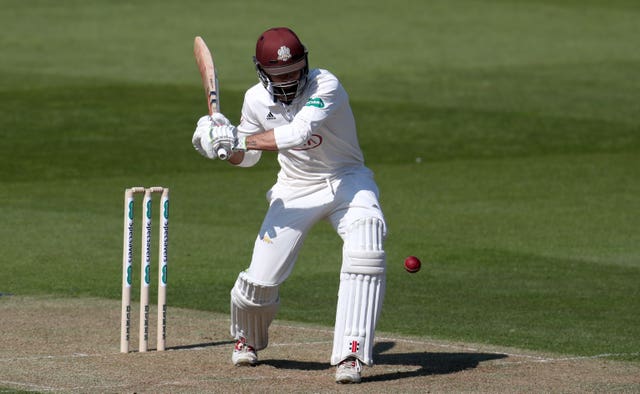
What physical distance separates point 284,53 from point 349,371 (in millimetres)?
1773

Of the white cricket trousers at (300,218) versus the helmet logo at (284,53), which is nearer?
the helmet logo at (284,53)

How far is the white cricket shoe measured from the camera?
25.1ft

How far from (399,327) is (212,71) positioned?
2269 millimetres

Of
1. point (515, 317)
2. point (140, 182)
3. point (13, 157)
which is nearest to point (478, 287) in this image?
point (515, 317)

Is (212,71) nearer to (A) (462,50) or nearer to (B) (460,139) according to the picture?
(B) (460,139)

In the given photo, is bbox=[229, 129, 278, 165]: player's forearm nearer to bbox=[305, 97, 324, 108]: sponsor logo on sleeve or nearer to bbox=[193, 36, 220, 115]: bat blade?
bbox=[305, 97, 324, 108]: sponsor logo on sleeve

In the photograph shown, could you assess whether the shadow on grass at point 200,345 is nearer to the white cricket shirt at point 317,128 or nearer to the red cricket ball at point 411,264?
the white cricket shirt at point 317,128

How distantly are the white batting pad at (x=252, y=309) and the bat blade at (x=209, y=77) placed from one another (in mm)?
1029

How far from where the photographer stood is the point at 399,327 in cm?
972

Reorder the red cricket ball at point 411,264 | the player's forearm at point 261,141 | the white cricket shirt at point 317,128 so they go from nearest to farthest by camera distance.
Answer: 1. the player's forearm at point 261,141
2. the white cricket shirt at point 317,128
3. the red cricket ball at point 411,264

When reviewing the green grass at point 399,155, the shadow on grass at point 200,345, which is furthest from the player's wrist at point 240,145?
the green grass at point 399,155

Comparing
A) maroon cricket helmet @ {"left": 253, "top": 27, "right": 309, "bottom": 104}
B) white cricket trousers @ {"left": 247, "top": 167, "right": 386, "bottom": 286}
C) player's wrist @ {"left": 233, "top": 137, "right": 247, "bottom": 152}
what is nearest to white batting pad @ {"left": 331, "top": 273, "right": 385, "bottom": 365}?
white cricket trousers @ {"left": 247, "top": 167, "right": 386, "bottom": 286}

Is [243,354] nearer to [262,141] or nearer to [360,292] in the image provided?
[360,292]

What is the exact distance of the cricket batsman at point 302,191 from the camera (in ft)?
25.5
